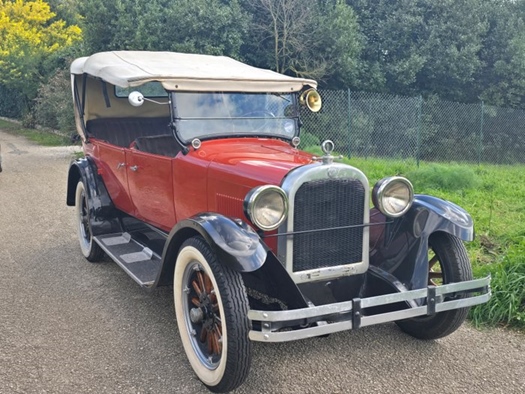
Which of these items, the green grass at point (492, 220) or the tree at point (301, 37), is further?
the tree at point (301, 37)

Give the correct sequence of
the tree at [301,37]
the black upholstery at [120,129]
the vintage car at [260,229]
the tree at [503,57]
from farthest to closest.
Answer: the tree at [503,57] → the tree at [301,37] → the black upholstery at [120,129] → the vintage car at [260,229]

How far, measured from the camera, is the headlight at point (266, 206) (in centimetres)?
301

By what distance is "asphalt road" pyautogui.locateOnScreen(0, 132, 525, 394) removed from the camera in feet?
10.3

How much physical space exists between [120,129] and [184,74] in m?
2.04

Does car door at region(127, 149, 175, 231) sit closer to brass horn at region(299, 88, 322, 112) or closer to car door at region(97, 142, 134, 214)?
car door at region(97, 142, 134, 214)

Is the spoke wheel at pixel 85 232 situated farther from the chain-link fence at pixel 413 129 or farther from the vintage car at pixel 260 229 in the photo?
the chain-link fence at pixel 413 129

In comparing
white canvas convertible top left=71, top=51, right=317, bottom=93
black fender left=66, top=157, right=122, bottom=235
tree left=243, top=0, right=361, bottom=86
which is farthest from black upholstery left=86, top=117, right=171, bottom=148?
tree left=243, top=0, right=361, bottom=86

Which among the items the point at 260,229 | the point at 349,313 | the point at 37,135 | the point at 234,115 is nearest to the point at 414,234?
the point at 349,313

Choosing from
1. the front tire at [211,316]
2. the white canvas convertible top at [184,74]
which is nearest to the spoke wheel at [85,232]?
the white canvas convertible top at [184,74]

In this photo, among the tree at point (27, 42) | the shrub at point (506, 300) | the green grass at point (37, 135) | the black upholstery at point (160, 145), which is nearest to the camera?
the shrub at point (506, 300)

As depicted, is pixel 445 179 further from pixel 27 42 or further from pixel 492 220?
pixel 27 42

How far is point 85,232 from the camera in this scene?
5.67 m

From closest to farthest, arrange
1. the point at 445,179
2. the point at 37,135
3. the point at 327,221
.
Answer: the point at 327,221
the point at 445,179
the point at 37,135

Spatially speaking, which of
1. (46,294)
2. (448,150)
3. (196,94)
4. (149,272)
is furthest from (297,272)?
(448,150)
